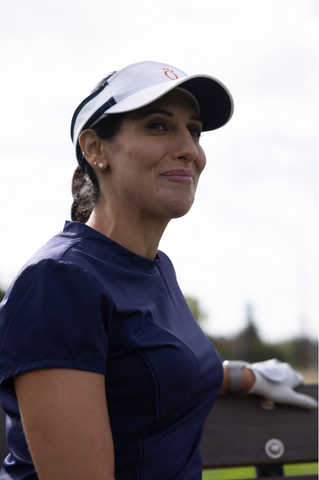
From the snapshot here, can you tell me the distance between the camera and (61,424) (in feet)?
4.36

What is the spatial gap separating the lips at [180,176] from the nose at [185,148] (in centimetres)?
5

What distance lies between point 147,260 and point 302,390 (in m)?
1.20

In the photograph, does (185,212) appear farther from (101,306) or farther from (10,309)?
(10,309)

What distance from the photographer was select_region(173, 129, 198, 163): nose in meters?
1.87

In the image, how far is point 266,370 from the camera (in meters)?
2.45

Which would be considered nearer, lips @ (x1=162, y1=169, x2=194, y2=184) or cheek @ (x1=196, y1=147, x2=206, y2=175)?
lips @ (x1=162, y1=169, x2=194, y2=184)

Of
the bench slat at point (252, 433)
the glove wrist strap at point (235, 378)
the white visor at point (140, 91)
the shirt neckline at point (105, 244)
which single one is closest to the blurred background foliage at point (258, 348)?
the bench slat at point (252, 433)

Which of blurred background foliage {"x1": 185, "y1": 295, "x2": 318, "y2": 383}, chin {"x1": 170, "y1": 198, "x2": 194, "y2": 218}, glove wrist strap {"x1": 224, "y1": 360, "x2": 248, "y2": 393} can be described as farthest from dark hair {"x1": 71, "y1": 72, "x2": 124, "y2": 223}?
blurred background foliage {"x1": 185, "y1": 295, "x2": 318, "y2": 383}

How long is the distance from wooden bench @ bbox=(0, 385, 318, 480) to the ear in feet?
4.08

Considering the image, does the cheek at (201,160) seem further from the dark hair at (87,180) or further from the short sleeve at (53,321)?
the short sleeve at (53,321)

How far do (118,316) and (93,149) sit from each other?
0.69 metres

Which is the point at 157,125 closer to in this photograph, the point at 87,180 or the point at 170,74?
the point at 170,74

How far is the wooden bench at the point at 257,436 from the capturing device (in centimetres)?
241

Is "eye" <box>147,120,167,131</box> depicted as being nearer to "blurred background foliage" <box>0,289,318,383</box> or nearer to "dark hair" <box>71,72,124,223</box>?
"dark hair" <box>71,72,124,223</box>
